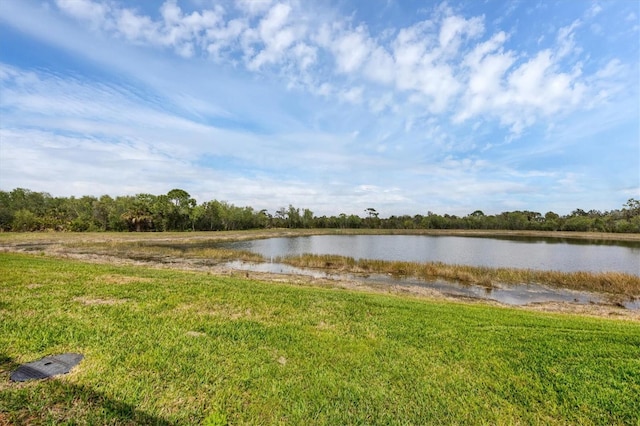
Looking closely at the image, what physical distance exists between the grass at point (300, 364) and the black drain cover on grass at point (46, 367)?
0.47ft

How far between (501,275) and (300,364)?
2196 centimetres

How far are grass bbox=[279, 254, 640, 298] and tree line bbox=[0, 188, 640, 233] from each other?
57662mm

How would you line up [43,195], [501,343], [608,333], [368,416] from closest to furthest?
1. [368,416]
2. [501,343]
3. [608,333]
4. [43,195]

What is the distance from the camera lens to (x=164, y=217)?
71438 millimetres

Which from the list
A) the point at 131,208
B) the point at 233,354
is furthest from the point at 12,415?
the point at 131,208

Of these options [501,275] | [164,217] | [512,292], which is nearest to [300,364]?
[512,292]

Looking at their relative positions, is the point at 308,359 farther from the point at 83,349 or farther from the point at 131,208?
the point at 131,208

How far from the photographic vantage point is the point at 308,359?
463cm

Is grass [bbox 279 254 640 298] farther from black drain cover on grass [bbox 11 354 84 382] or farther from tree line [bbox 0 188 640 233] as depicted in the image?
tree line [bbox 0 188 640 233]

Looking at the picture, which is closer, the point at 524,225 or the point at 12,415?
the point at 12,415

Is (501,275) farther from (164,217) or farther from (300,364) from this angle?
(164,217)

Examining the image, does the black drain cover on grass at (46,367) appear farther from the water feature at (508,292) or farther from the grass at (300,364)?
the water feature at (508,292)

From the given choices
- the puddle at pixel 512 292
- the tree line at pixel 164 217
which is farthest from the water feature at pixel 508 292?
the tree line at pixel 164 217

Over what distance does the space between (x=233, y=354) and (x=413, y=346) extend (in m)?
3.23
